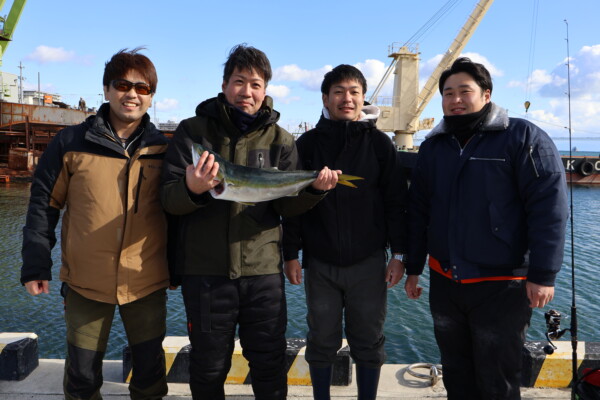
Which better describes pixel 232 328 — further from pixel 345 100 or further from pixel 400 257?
pixel 345 100

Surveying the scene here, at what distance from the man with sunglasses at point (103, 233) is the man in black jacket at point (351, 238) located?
127 cm

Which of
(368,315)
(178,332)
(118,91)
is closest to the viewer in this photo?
(118,91)

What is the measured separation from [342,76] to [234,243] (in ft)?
5.69

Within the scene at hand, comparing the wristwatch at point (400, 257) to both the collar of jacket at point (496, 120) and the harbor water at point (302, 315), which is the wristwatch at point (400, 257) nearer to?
the collar of jacket at point (496, 120)

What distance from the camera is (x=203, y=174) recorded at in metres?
2.94

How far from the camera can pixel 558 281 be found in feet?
40.6

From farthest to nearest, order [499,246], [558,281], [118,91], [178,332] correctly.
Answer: [558,281] < [178,332] < [118,91] < [499,246]

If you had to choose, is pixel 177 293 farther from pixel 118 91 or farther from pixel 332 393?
pixel 118 91

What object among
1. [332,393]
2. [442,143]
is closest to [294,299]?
[332,393]

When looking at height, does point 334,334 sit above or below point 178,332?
above

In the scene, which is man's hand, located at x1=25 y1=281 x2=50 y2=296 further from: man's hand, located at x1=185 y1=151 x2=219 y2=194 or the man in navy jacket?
the man in navy jacket


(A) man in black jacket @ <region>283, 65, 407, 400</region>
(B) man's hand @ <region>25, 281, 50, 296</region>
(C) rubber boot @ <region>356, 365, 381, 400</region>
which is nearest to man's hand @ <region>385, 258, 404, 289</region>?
(A) man in black jacket @ <region>283, 65, 407, 400</region>

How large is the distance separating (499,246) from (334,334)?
5.24 ft

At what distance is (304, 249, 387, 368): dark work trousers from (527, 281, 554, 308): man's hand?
118cm
